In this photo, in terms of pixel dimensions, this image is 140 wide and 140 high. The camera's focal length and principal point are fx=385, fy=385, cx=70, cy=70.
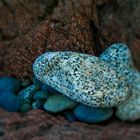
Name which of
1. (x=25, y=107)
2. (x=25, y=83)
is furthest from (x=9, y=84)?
(x=25, y=107)

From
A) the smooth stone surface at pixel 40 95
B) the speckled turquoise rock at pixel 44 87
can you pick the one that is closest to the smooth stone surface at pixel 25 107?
the smooth stone surface at pixel 40 95

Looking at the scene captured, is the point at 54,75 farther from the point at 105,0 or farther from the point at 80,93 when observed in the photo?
the point at 105,0

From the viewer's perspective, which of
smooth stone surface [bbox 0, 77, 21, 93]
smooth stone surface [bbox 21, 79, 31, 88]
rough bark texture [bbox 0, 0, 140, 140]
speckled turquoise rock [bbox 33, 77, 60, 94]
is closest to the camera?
rough bark texture [bbox 0, 0, 140, 140]

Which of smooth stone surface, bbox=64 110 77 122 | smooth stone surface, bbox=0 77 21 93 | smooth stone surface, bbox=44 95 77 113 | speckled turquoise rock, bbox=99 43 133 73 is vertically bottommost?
smooth stone surface, bbox=64 110 77 122

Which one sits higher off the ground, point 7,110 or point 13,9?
point 13,9

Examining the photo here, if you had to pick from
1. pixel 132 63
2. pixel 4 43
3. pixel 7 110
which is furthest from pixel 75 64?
pixel 4 43

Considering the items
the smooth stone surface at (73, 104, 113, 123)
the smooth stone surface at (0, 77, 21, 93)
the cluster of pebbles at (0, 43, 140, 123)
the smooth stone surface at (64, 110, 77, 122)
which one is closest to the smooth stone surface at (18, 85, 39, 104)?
the cluster of pebbles at (0, 43, 140, 123)

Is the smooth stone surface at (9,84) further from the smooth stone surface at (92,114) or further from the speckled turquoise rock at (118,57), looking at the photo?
the speckled turquoise rock at (118,57)

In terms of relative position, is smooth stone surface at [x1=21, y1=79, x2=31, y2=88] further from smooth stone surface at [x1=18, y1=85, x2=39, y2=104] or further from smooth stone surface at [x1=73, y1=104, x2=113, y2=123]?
smooth stone surface at [x1=73, y1=104, x2=113, y2=123]
